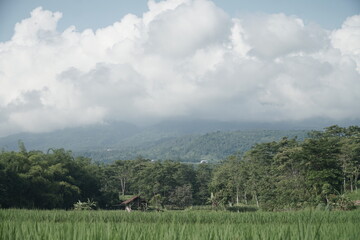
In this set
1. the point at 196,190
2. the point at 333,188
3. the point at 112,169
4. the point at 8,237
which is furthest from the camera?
the point at 112,169

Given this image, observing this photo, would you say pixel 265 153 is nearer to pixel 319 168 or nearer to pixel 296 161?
pixel 296 161

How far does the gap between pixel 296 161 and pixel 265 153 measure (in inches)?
742

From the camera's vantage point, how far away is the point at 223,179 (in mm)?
58844

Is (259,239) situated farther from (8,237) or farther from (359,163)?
(359,163)

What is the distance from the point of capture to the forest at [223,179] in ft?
103

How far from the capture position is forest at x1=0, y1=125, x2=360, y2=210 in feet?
103

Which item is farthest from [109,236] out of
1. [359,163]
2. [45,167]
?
[359,163]

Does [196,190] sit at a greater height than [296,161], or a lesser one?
lesser

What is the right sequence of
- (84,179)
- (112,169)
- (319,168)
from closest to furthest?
(319,168) < (84,179) < (112,169)

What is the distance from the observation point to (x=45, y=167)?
37500mm

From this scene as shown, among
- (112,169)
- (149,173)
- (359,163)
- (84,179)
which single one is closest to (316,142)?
(359,163)

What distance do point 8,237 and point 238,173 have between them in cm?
5490

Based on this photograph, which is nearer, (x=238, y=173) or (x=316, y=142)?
(x=316, y=142)

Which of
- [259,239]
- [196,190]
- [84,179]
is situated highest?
[259,239]
